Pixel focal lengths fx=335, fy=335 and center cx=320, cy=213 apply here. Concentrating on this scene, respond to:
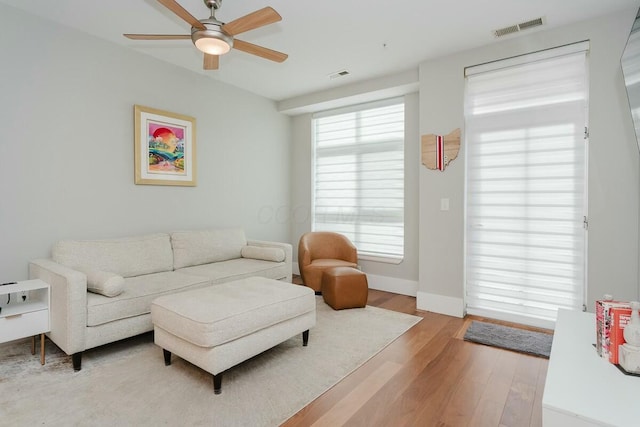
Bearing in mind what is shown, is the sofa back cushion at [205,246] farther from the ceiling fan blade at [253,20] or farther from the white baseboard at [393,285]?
the ceiling fan blade at [253,20]

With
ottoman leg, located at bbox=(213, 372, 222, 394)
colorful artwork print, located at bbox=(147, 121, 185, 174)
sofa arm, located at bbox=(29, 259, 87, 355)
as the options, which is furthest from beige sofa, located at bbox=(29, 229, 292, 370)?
ottoman leg, located at bbox=(213, 372, 222, 394)

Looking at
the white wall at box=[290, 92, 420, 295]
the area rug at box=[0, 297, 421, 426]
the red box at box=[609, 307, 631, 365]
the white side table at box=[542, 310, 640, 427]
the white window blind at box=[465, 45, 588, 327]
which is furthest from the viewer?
the white wall at box=[290, 92, 420, 295]

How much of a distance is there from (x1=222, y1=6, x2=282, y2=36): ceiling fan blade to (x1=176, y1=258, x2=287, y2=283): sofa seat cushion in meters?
2.08

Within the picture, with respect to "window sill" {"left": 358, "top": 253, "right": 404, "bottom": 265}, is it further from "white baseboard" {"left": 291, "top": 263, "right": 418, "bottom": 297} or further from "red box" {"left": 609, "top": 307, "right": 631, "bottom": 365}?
"red box" {"left": 609, "top": 307, "right": 631, "bottom": 365}

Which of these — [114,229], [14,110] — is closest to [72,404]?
[114,229]

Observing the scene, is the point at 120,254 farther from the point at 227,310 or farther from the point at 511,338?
the point at 511,338

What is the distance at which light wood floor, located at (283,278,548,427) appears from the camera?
1825 mm

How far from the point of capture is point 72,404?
1.90 meters

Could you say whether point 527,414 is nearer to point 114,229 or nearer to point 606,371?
point 606,371

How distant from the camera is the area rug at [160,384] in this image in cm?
180

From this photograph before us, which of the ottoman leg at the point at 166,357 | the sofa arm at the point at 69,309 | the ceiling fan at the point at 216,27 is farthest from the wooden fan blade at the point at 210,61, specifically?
the ottoman leg at the point at 166,357

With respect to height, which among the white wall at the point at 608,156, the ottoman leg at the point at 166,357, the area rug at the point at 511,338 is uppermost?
the white wall at the point at 608,156

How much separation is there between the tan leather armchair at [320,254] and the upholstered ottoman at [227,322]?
1348mm

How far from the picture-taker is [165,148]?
372cm
